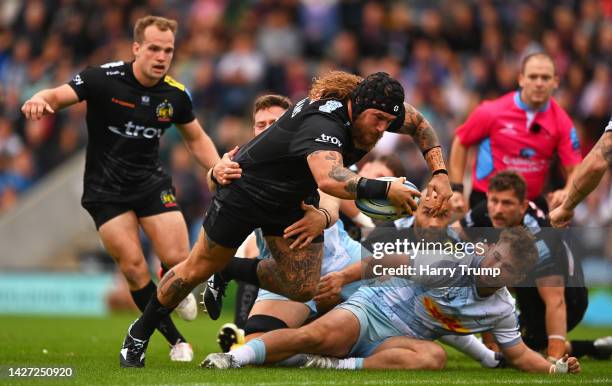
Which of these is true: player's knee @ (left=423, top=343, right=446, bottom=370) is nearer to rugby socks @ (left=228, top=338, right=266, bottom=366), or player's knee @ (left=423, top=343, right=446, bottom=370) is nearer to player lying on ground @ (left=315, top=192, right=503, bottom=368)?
player lying on ground @ (left=315, top=192, right=503, bottom=368)

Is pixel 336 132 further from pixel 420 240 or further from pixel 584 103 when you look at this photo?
pixel 584 103

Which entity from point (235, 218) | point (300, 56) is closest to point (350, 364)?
point (235, 218)

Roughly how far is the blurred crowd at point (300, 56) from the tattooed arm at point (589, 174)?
756 centimetres

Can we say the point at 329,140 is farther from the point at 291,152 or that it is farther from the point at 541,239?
the point at 541,239

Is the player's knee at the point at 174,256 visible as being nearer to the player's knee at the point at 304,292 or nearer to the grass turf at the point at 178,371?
the grass turf at the point at 178,371

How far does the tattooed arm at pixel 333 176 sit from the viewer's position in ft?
22.6

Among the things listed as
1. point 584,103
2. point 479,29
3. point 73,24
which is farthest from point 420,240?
point 73,24

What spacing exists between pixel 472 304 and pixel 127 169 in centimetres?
340

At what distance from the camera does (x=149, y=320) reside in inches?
326

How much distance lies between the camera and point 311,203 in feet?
27.4

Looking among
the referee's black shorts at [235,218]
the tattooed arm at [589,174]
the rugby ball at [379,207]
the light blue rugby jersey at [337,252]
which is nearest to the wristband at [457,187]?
the light blue rugby jersey at [337,252]

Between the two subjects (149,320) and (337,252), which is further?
(337,252)

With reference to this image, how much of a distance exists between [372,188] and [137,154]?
3.58 metres

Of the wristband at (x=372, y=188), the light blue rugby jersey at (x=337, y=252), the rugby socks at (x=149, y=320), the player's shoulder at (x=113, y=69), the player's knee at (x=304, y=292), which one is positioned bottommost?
the rugby socks at (x=149, y=320)
